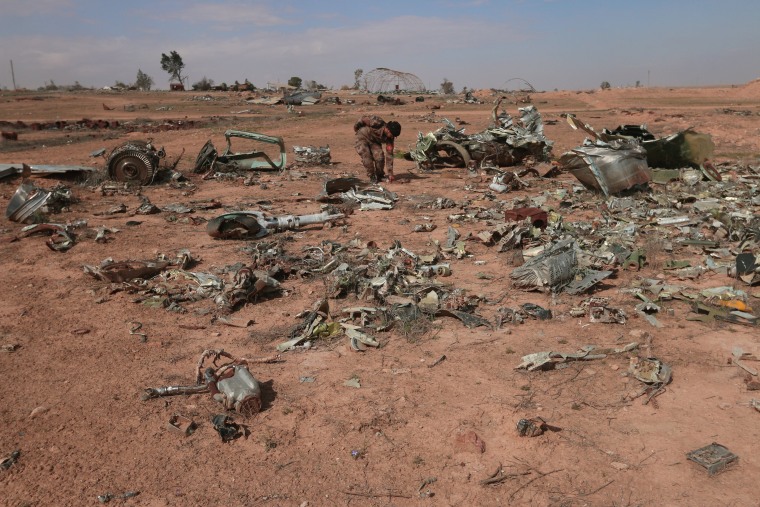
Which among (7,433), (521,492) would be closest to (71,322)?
(7,433)

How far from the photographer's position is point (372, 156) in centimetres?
1244

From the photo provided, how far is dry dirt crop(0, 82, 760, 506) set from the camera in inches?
134

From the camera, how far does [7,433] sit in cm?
395

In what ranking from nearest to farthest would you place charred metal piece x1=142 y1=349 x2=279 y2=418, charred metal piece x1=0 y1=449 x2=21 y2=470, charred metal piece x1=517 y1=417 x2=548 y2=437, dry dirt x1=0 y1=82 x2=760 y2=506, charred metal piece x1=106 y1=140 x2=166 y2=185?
dry dirt x1=0 y1=82 x2=760 y2=506 < charred metal piece x1=0 y1=449 x2=21 y2=470 < charred metal piece x1=517 y1=417 x2=548 y2=437 < charred metal piece x1=142 y1=349 x2=279 y2=418 < charred metal piece x1=106 y1=140 x2=166 y2=185

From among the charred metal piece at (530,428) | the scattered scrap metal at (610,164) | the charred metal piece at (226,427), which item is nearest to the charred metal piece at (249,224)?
the charred metal piece at (226,427)

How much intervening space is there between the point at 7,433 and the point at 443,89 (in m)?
55.6

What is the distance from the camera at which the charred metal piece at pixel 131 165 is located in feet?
39.3

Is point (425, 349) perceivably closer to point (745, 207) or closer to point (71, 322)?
point (71, 322)

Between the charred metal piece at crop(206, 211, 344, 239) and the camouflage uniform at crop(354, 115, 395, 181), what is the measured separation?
12.6 ft

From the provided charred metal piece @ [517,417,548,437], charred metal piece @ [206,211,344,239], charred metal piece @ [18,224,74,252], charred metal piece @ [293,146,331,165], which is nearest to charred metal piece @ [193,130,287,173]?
charred metal piece @ [293,146,331,165]

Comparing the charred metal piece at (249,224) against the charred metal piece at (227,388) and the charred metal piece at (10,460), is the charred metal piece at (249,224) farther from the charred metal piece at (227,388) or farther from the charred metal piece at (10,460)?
the charred metal piece at (10,460)

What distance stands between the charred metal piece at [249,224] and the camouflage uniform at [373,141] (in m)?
A: 3.84

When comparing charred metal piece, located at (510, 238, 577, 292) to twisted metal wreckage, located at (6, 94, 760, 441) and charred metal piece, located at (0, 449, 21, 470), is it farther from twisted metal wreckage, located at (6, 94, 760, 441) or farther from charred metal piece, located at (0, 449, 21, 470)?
charred metal piece, located at (0, 449, 21, 470)

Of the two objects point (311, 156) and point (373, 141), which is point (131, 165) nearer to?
point (311, 156)
